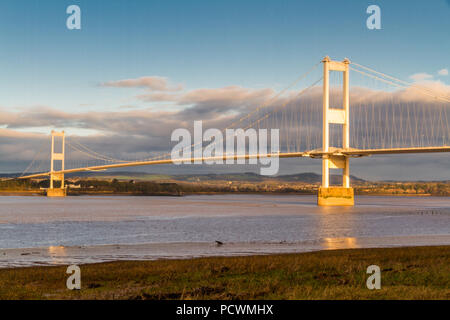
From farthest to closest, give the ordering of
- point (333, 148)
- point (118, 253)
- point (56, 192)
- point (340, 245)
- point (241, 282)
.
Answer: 1. point (56, 192)
2. point (333, 148)
3. point (340, 245)
4. point (118, 253)
5. point (241, 282)

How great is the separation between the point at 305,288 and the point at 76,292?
326cm

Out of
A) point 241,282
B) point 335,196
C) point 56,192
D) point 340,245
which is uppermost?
point 241,282

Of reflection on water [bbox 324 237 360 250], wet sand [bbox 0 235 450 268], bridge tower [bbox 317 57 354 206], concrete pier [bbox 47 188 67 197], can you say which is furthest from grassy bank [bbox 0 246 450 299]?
concrete pier [bbox 47 188 67 197]

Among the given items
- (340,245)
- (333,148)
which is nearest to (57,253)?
(340,245)

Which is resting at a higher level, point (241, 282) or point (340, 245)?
point (241, 282)

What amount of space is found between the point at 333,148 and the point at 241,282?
4495 centimetres

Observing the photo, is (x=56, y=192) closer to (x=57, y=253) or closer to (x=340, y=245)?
(x=57, y=253)

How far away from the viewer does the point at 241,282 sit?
840cm

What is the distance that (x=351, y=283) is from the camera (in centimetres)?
789

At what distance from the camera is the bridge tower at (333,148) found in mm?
51906

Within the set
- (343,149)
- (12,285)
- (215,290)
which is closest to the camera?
(215,290)

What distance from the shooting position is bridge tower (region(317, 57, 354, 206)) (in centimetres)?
5191
